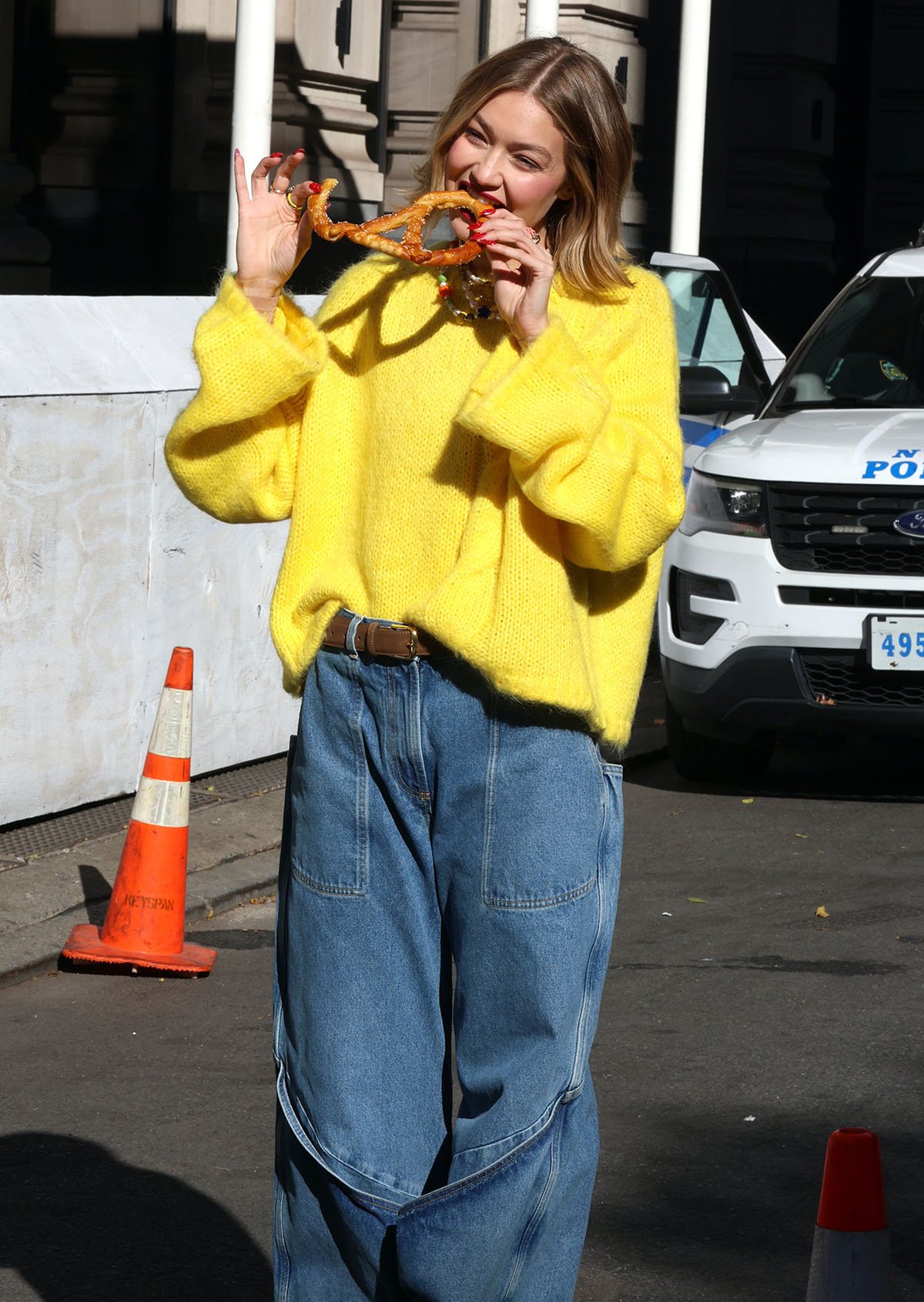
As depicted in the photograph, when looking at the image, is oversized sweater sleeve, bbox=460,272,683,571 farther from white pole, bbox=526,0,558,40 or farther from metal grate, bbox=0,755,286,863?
white pole, bbox=526,0,558,40

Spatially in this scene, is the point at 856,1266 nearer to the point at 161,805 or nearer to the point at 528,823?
the point at 528,823

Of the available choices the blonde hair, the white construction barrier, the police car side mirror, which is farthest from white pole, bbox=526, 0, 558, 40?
the blonde hair

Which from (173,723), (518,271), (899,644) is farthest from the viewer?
(899,644)

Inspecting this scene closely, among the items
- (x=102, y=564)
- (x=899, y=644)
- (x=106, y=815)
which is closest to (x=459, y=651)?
(x=102, y=564)

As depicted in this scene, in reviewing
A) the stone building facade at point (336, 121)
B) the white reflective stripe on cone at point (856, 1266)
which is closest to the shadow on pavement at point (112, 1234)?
the white reflective stripe on cone at point (856, 1266)

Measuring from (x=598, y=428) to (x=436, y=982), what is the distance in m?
0.76

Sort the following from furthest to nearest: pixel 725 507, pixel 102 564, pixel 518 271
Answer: pixel 725 507, pixel 102 564, pixel 518 271

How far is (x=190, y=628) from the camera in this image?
7.00 meters

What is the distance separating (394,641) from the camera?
2.53 metres

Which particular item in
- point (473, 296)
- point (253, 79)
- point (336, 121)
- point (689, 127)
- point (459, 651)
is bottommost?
point (459, 651)

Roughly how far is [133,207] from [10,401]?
32.1ft

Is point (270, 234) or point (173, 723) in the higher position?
point (270, 234)

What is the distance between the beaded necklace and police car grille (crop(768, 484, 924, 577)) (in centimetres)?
491

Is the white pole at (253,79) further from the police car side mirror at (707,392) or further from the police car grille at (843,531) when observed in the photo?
the police car grille at (843,531)
